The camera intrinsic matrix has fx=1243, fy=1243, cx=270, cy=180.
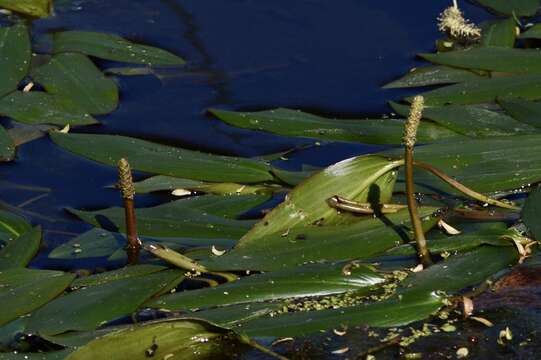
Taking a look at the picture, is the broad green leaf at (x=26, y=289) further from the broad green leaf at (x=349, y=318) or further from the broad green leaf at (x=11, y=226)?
the broad green leaf at (x=349, y=318)

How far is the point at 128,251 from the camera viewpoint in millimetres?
2115

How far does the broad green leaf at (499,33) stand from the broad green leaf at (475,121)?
1.52 ft

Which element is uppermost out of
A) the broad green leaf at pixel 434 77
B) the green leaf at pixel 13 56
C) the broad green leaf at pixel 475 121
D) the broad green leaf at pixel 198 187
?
the broad green leaf at pixel 475 121

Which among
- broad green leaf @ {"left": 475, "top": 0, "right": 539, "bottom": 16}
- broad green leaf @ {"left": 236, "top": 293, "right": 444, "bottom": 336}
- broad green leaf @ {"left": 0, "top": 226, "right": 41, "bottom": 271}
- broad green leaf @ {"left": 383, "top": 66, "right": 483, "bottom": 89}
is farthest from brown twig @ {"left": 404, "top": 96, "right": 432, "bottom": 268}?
broad green leaf @ {"left": 475, "top": 0, "right": 539, "bottom": 16}

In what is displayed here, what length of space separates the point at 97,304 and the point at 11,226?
0.38 m

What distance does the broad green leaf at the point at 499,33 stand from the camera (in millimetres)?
3051

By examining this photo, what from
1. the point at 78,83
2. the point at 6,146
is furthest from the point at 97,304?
the point at 78,83

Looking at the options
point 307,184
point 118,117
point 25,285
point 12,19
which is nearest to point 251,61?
point 118,117

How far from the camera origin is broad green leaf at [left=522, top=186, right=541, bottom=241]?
208 centimetres

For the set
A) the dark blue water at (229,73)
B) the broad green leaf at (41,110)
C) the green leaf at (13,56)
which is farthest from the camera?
the green leaf at (13,56)

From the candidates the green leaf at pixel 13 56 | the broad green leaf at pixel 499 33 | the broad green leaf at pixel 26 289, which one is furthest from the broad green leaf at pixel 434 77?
the broad green leaf at pixel 26 289

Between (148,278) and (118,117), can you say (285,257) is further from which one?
(118,117)

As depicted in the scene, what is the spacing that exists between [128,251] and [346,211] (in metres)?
0.38

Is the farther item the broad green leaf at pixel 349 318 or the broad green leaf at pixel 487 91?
the broad green leaf at pixel 487 91
